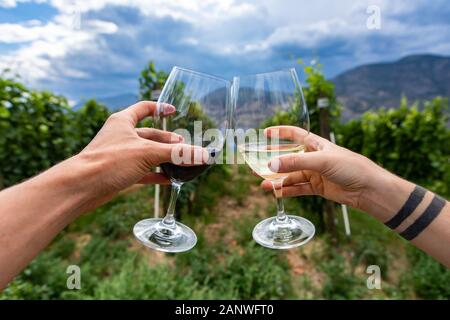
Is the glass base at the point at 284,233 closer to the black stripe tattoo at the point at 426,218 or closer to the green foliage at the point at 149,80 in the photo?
the black stripe tattoo at the point at 426,218

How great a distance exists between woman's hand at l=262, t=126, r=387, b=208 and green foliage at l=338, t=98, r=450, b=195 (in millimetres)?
4320

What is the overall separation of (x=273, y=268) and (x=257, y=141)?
2793 millimetres

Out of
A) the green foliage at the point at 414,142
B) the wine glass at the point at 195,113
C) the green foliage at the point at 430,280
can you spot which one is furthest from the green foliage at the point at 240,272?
the green foliage at the point at 414,142

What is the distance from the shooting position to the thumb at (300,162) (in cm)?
125

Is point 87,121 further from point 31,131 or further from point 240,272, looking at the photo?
point 240,272

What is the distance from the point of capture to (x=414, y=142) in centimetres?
577

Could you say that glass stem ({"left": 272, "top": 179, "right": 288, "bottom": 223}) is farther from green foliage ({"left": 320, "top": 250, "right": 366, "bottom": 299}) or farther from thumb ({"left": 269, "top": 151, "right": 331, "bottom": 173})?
green foliage ({"left": 320, "top": 250, "right": 366, "bottom": 299})

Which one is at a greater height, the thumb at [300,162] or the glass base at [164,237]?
the thumb at [300,162]

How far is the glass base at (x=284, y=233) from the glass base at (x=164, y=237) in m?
0.25

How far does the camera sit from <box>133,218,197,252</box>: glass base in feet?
4.47

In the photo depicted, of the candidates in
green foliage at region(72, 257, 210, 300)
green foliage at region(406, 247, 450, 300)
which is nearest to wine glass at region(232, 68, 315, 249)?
green foliage at region(72, 257, 210, 300)

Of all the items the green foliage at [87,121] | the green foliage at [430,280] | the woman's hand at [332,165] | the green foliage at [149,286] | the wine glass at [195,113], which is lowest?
the green foliage at [430,280]

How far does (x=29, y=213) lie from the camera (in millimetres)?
1169

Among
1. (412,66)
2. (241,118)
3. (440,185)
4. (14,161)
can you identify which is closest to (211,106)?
(241,118)
